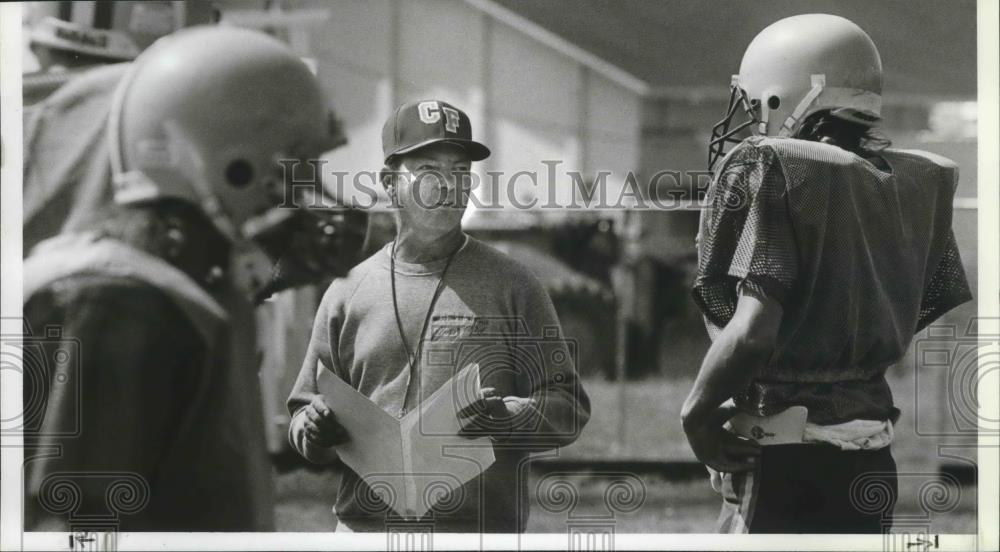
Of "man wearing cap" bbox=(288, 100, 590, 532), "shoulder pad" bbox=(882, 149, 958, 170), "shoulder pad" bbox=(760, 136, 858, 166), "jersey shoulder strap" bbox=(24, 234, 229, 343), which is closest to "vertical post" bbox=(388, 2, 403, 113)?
"man wearing cap" bbox=(288, 100, 590, 532)

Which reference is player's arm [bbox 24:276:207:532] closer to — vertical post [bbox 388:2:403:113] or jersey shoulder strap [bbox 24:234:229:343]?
jersey shoulder strap [bbox 24:234:229:343]

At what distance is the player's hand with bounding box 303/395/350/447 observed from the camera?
3.98 m

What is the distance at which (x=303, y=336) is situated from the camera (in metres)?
4.16

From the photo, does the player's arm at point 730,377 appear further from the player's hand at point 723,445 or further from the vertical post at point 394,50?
the vertical post at point 394,50

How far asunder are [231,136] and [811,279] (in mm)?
1571

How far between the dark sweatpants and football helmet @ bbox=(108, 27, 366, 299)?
4.66 feet

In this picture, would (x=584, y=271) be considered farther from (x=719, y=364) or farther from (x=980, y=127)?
(x=980, y=127)

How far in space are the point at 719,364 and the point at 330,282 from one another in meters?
1.10

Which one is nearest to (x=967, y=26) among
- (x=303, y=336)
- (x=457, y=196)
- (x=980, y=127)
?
(x=980, y=127)

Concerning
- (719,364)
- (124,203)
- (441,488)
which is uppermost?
(124,203)

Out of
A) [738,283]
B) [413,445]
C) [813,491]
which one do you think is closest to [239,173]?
[413,445]

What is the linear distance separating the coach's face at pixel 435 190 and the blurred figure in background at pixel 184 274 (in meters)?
0.15

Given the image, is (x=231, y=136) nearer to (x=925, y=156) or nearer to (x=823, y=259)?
(x=823, y=259)

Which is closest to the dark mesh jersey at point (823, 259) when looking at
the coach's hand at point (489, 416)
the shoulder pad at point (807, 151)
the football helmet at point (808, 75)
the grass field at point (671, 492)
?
the shoulder pad at point (807, 151)
